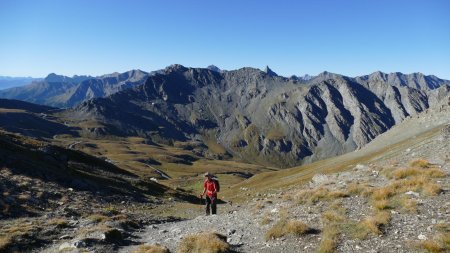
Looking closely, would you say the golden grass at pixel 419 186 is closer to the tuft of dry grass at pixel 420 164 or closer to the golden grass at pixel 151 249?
the tuft of dry grass at pixel 420 164

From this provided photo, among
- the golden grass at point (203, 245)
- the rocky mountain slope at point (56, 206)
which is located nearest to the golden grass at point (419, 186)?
the golden grass at point (203, 245)

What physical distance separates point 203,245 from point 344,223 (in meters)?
6.93

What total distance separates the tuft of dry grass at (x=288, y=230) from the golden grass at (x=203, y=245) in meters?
2.43

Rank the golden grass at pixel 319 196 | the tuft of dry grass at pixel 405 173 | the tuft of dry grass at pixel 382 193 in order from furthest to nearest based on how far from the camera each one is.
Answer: the tuft of dry grass at pixel 405 173
the golden grass at pixel 319 196
the tuft of dry grass at pixel 382 193

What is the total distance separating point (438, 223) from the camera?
55.2 feet

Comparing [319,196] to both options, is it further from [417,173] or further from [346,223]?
[417,173]

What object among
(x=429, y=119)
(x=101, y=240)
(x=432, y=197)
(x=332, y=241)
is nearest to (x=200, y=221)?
(x=101, y=240)

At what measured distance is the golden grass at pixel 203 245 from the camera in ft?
55.4

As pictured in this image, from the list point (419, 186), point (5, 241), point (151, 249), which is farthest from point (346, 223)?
point (5, 241)

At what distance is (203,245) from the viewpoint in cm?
1714

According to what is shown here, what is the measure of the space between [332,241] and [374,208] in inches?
208

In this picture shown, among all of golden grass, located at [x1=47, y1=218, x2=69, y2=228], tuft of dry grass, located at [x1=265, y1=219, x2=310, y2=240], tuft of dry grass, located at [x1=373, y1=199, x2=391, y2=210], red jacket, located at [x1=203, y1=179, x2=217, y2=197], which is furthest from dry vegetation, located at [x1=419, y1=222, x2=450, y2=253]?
golden grass, located at [x1=47, y1=218, x2=69, y2=228]

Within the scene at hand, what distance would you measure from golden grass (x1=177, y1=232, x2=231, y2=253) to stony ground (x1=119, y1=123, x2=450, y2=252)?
91cm

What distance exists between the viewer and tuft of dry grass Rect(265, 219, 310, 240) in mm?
18359
